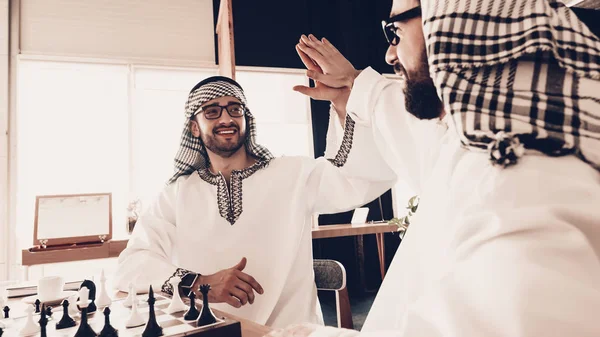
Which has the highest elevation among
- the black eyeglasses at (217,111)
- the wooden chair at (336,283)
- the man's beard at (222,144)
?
the black eyeglasses at (217,111)

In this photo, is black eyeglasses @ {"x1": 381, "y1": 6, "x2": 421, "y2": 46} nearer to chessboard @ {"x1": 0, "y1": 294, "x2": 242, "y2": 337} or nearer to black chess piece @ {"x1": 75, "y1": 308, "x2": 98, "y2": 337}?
chessboard @ {"x1": 0, "y1": 294, "x2": 242, "y2": 337}

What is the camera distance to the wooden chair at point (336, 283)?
1.70 meters

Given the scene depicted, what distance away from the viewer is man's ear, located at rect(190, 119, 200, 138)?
6.44ft

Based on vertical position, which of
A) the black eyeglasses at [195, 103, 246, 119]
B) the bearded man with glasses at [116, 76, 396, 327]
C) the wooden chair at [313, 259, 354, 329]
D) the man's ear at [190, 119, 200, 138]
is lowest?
the wooden chair at [313, 259, 354, 329]

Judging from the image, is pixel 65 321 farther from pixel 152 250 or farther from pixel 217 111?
pixel 217 111

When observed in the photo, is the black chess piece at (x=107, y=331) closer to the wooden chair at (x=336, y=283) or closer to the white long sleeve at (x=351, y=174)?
the white long sleeve at (x=351, y=174)

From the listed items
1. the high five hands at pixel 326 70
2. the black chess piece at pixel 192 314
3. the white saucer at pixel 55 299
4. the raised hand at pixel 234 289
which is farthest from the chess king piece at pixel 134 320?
the high five hands at pixel 326 70

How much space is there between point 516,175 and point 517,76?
0.46 feet

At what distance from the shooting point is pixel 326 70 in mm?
1208

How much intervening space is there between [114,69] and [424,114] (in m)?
4.34

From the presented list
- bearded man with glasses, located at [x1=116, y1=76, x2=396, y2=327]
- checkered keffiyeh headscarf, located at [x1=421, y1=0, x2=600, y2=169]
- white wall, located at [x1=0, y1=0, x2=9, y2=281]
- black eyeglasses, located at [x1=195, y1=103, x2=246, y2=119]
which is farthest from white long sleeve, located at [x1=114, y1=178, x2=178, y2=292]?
white wall, located at [x1=0, y1=0, x2=9, y2=281]

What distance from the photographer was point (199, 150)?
199 centimetres

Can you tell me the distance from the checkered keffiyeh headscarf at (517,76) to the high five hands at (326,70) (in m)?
0.64

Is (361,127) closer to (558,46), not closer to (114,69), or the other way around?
(558,46)
